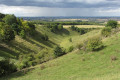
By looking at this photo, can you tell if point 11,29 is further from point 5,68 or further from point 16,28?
point 5,68

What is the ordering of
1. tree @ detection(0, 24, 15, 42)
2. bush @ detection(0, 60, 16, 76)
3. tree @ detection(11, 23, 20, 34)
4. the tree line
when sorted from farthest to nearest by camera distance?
tree @ detection(11, 23, 20, 34) → the tree line → tree @ detection(0, 24, 15, 42) → bush @ detection(0, 60, 16, 76)

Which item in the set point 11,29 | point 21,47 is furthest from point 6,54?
point 11,29

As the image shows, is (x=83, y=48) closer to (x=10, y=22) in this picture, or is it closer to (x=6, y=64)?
(x=6, y=64)

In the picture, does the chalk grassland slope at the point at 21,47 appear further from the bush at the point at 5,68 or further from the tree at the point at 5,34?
the bush at the point at 5,68

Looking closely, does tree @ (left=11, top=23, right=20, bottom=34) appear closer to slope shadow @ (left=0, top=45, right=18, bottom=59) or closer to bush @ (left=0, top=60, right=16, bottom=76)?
slope shadow @ (left=0, top=45, right=18, bottom=59)

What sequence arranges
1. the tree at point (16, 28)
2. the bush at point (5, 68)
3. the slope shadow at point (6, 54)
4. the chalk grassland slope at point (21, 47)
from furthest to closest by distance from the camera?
the tree at point (16, 28)
the chalk grassland slope at point (21, 47)
the slope shadow at point (6, 54)
the bush at point (5, 68)

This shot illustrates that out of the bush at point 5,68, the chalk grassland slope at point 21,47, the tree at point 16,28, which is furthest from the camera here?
the tree at point 16,28

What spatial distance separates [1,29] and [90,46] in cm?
4236

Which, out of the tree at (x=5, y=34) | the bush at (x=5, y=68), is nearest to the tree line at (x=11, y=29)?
the tree at (x=5, y=34)

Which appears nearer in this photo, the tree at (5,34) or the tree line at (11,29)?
the tree at (5,34)

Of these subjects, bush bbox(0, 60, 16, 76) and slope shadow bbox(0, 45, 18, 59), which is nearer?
bush bbox(0, 60, 16, 76)

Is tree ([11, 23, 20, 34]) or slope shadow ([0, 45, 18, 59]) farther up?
tree ([11, 23, 20, 34])

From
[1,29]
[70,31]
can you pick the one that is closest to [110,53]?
[1,29]

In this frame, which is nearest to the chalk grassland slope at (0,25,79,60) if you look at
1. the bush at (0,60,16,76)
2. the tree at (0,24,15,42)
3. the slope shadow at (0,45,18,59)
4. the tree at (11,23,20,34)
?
the slope shadow at (0,45,18,59)
